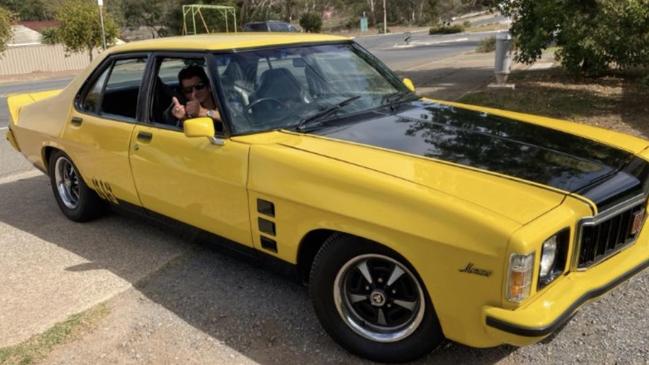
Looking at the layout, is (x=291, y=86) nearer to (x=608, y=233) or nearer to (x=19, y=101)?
(x=608, y=233)

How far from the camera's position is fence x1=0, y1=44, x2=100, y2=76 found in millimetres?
33062

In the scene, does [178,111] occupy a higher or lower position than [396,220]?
higher

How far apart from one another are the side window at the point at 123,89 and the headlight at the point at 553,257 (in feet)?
10.0

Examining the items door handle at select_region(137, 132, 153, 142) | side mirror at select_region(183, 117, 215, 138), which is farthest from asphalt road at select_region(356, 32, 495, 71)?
side mirror at select_region(183, 117, 215, 138)

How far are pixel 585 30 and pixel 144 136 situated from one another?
7.93 m

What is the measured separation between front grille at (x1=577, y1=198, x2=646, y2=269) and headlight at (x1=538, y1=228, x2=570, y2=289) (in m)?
0.09

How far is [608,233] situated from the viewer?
2717 millimetres

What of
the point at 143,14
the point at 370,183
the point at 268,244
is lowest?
the point at 143,14

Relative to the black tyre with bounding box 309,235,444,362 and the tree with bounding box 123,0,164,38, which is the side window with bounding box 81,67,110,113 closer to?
the black tyre with bounding box 309,235,444,362

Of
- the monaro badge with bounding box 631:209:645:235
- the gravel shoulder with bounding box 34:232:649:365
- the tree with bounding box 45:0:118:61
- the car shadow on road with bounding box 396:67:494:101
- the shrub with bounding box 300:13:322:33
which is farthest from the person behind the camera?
the shrub with bounding box 300:13:322:33

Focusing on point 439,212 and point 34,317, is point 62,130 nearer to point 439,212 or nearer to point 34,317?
point 34,317

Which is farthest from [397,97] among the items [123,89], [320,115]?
[123,89]

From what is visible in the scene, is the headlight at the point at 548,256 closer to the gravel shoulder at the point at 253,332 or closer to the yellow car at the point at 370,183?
the yellow car at the point at 370,183

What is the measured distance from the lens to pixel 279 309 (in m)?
3.54
